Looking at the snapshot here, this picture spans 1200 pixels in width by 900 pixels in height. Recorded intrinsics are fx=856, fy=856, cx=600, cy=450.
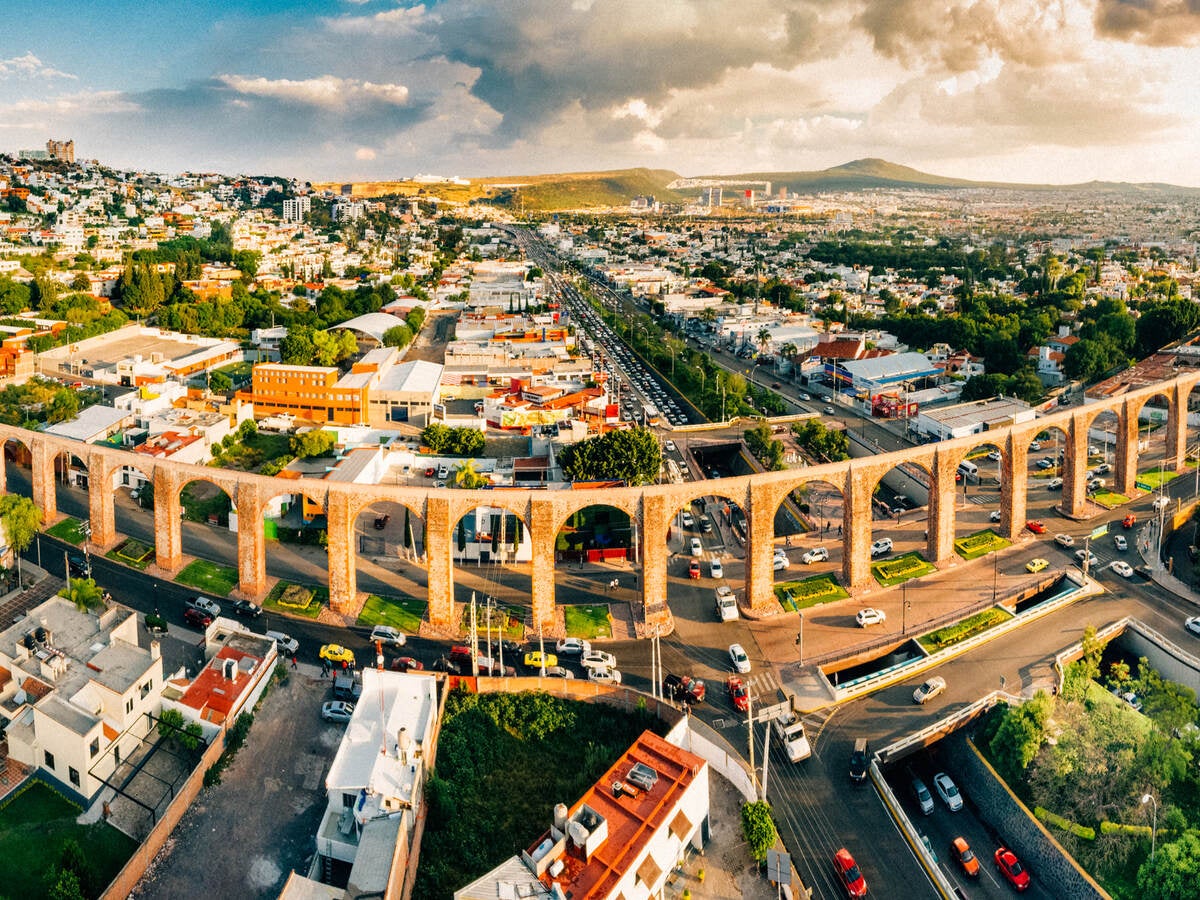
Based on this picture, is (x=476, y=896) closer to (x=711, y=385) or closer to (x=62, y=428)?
(x=62, y=428)

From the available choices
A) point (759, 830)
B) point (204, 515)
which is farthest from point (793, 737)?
point (204, 515)

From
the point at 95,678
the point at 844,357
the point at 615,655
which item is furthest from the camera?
the point at 844,357

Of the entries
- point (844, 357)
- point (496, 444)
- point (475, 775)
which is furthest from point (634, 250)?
point (475, 775)

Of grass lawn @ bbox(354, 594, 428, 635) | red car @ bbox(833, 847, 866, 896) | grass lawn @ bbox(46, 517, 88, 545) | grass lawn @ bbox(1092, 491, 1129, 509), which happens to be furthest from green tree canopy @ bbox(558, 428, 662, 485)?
grass lawn @ bbox(1092, 491, 1129, 509)

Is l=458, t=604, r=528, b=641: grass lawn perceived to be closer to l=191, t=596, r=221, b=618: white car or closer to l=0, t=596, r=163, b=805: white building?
l=191, t=596, r=221, b=618: white car

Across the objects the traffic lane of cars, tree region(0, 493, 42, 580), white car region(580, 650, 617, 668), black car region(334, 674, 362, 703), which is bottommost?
the traffic lane of cars

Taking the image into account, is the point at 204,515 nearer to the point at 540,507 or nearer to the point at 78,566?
the point at 78,566
